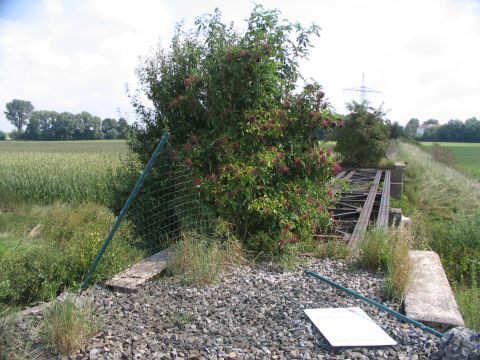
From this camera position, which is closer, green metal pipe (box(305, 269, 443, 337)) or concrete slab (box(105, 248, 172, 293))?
green metal pipe (box(305, 269, 443, 337))

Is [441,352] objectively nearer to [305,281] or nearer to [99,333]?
[305,281]

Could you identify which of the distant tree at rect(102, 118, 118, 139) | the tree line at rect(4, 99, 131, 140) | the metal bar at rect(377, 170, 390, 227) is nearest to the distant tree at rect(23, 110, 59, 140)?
the tree line at rect(4, 99, 131, 140)

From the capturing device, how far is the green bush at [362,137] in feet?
61.7

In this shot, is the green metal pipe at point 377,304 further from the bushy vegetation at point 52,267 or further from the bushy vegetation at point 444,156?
the bushy vegetation at point 444,156

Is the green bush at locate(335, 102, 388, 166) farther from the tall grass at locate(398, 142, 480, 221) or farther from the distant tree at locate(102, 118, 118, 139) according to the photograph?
the distant tree at locate(102, 118, 118, 139)

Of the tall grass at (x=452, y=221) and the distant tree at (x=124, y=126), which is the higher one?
the distant tree at (x=124, y=126)

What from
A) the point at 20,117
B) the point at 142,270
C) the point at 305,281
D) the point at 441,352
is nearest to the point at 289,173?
the point at 305,281

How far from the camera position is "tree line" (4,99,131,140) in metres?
50.2

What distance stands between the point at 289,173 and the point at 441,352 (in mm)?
3529

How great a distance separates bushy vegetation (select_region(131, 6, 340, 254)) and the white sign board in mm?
1751

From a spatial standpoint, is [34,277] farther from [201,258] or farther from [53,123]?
[53,123]

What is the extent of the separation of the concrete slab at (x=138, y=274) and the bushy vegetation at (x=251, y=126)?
1046 mm

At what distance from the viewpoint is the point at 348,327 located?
3.64m

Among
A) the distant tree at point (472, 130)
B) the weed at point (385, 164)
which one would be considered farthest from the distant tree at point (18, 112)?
the distant tree at point (472, 130)
